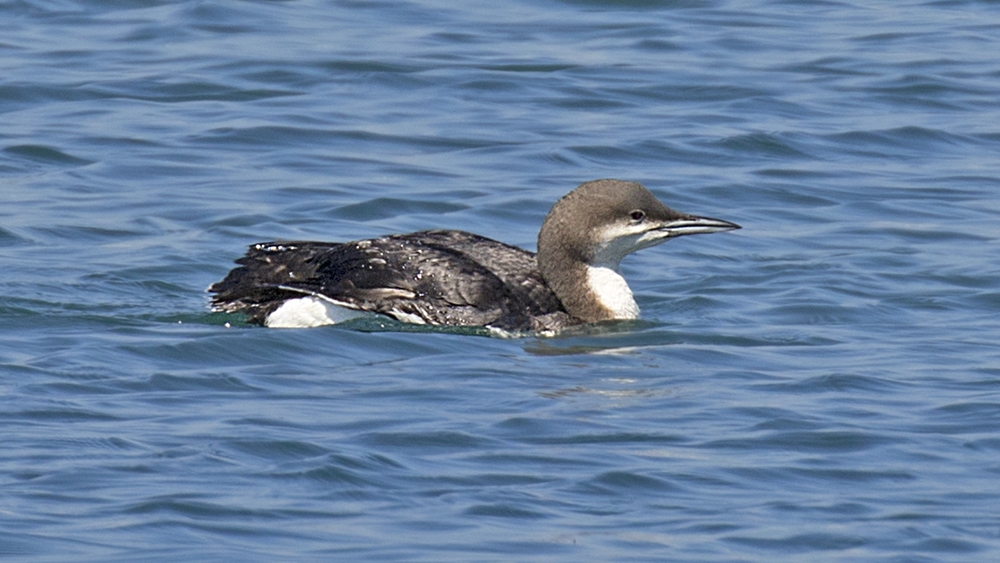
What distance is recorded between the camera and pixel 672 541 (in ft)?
20.2

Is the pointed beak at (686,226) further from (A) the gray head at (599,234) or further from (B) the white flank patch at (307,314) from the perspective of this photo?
(B) the white flank patch at (307,314)

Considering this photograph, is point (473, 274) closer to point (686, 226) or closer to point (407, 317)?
point (407, 317)

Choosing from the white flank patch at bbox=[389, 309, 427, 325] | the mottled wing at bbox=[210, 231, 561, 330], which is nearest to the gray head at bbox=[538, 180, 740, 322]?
the mottled wing at bbox=[210, 231, 561, 330]

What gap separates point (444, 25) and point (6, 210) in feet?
20.3

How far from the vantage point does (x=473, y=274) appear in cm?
952

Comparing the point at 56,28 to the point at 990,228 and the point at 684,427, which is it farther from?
the point at 684,427

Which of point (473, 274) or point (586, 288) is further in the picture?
point (586, 288)

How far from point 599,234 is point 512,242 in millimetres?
1849

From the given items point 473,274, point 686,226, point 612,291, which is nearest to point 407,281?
point 473,274

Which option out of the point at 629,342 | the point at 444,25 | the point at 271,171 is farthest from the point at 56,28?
the point at 629,342

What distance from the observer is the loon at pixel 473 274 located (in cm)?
945

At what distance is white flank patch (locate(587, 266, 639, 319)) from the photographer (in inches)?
382

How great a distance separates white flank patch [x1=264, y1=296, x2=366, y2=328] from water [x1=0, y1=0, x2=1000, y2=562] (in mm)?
187

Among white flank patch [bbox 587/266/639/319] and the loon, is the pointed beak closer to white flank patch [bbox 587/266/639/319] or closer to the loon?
the loon
